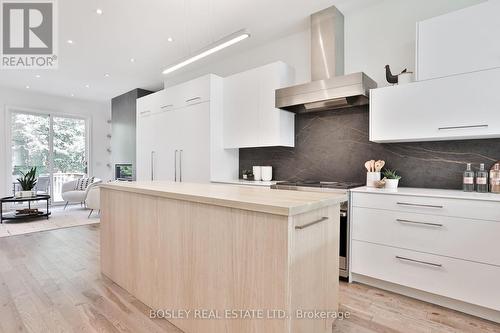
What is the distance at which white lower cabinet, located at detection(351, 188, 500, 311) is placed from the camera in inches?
71.8

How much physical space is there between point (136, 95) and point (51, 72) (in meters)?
1.57

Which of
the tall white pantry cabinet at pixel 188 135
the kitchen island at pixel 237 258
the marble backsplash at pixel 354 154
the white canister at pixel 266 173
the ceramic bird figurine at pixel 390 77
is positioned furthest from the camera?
the tall white pantry cabinet at pixel 188 135

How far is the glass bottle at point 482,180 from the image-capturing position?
83.7 inches

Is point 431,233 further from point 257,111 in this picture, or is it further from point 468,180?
point 257,111

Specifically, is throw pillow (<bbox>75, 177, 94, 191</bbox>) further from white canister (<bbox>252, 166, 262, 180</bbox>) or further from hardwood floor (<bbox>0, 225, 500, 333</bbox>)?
white canister (<bbox>252, 166, 262, 180</bbox>)

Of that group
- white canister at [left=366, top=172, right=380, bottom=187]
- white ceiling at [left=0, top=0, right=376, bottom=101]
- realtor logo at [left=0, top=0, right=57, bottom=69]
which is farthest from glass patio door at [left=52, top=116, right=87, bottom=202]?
white canister at [left=366, top=172, right=380, bottom=187]

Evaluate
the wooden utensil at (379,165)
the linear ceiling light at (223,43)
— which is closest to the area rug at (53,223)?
the linear ceiling light at (223,43)

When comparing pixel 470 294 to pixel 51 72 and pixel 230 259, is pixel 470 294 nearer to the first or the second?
pixel 230 259

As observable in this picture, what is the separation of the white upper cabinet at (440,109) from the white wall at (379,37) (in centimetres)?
48

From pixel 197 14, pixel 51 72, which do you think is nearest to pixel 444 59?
pixel 197 14

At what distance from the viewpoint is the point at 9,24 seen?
3.34 metres

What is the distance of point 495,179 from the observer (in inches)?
81.9

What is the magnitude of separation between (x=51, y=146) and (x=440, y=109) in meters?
8.15

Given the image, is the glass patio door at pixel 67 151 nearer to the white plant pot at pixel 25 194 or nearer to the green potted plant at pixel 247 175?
the white plant pot at pixel 25 194
